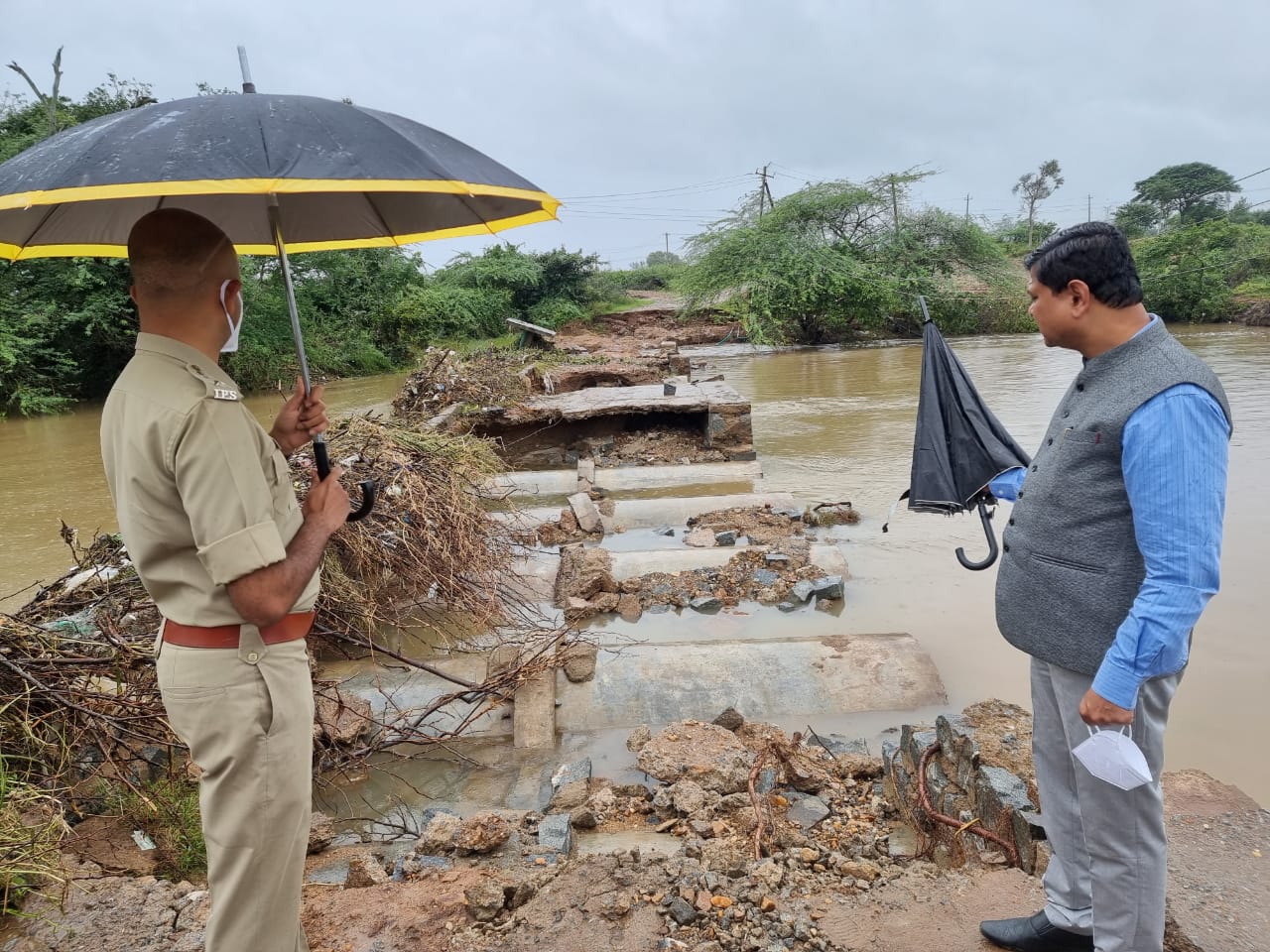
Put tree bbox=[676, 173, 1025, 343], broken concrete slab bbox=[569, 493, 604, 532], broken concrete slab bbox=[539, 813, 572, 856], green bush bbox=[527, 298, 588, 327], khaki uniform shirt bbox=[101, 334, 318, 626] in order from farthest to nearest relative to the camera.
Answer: green bush bbox=[527, 298, 588, 327] < tree bbox=[676, 173, 1025, 343] < broken concrete slab bbox=[569, 493, 604, 532] < broken concrete slab bbox=[539, 813, 572, 856] < khaki uniform shirt bbox=[101, 334, 318, 626]

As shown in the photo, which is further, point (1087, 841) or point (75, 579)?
point (75, 579)

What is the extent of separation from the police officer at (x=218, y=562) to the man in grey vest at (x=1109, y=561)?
1.69 m

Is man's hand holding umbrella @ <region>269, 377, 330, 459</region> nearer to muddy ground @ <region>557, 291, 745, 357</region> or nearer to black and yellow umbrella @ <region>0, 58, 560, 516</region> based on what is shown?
black and yellow umbrella @ <region>0, 58, 560, 516</region>

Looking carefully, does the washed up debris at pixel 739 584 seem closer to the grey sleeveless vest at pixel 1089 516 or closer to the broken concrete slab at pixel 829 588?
the broken concrete slab at pixel 829 588

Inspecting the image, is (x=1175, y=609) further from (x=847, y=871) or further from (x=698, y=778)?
(x=698, y=778)

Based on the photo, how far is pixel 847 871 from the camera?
2697 millimetres

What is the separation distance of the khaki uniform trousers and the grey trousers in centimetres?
175

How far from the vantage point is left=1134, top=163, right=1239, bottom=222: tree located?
44.1 metres

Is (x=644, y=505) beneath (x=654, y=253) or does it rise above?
beneath

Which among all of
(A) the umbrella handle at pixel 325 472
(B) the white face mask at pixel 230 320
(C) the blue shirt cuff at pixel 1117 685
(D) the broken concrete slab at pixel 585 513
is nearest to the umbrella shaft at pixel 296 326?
(A) the umbrella handle at pixel 325 472

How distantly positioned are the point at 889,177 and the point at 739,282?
25.1 ft

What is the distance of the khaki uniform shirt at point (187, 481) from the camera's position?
4.91 ft

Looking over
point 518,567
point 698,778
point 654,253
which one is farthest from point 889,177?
point 654,253

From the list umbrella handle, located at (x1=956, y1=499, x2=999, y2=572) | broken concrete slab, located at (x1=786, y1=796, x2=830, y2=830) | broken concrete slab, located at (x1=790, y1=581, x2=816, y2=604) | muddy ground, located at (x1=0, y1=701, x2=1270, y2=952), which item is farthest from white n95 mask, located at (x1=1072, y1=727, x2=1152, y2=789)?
broken concrete slab, located at (x1=790, y1=581, x2=816, y2=604)
